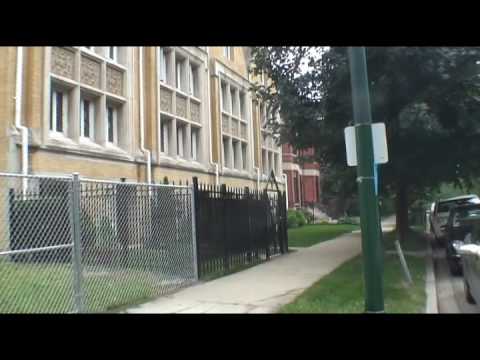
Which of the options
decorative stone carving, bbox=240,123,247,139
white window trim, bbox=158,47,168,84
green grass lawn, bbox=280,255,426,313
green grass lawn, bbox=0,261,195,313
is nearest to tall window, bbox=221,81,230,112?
decorative stone carving, bbox=240,123,247,139

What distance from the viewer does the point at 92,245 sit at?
25.3 ft

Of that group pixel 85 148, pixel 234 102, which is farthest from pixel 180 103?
pixel 85 148

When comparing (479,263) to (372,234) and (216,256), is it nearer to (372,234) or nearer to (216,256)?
(372,234)

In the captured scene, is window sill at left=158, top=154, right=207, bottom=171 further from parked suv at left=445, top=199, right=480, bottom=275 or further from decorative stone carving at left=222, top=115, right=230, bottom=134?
parked suv at left=445, top=199, right=480, bottom=275

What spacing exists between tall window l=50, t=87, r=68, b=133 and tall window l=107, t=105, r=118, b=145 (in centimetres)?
240

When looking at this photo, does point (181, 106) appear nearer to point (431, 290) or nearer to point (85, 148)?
point (85, 148)

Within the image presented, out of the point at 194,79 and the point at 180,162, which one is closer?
the point at 180,162

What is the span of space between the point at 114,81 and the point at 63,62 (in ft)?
8.84

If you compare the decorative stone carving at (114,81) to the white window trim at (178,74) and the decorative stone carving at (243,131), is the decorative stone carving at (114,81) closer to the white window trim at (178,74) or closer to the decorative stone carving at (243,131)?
the white window trim at (178,74)

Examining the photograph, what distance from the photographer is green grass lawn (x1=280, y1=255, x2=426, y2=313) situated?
303 inches

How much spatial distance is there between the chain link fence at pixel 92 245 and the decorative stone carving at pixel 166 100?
40.3ft

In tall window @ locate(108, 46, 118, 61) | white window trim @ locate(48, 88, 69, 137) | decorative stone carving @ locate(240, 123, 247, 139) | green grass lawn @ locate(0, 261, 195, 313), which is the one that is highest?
tall window @ locate(108, 46, 118, 61)
